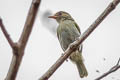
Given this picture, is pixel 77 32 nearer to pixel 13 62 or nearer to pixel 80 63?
pixel 80 63

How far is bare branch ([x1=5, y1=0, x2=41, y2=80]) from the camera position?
4.62 feet

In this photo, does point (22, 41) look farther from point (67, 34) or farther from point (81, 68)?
point (67, 34)

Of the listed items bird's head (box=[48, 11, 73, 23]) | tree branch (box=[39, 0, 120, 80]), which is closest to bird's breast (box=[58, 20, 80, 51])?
bird's head (box=[48, 11, 73, 23])

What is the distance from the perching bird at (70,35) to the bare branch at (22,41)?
2.97 m

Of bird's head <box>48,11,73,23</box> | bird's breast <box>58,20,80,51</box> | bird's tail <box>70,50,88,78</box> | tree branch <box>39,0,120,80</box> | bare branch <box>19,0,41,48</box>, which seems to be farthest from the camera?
bird's head <box>48,11,73,23</box>

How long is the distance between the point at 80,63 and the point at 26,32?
148 inches

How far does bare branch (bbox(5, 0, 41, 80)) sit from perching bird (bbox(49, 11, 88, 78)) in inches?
117

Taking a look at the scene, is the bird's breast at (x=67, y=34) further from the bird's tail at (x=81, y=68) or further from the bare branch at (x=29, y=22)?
the bare branch at (x=29, y=22)

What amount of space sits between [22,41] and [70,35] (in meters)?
3.88

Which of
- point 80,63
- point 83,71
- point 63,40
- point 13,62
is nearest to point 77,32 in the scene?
point 63,40

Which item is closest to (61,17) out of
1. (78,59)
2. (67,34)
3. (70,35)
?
(67,34)

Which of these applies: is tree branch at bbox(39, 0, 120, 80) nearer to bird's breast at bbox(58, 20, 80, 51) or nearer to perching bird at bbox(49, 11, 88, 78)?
perching bird at bbox(49, 11, 88, 78)

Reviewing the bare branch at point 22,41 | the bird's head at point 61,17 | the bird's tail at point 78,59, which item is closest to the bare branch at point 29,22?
the bare branch at point 22,41

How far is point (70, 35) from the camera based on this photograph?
17.4ft
